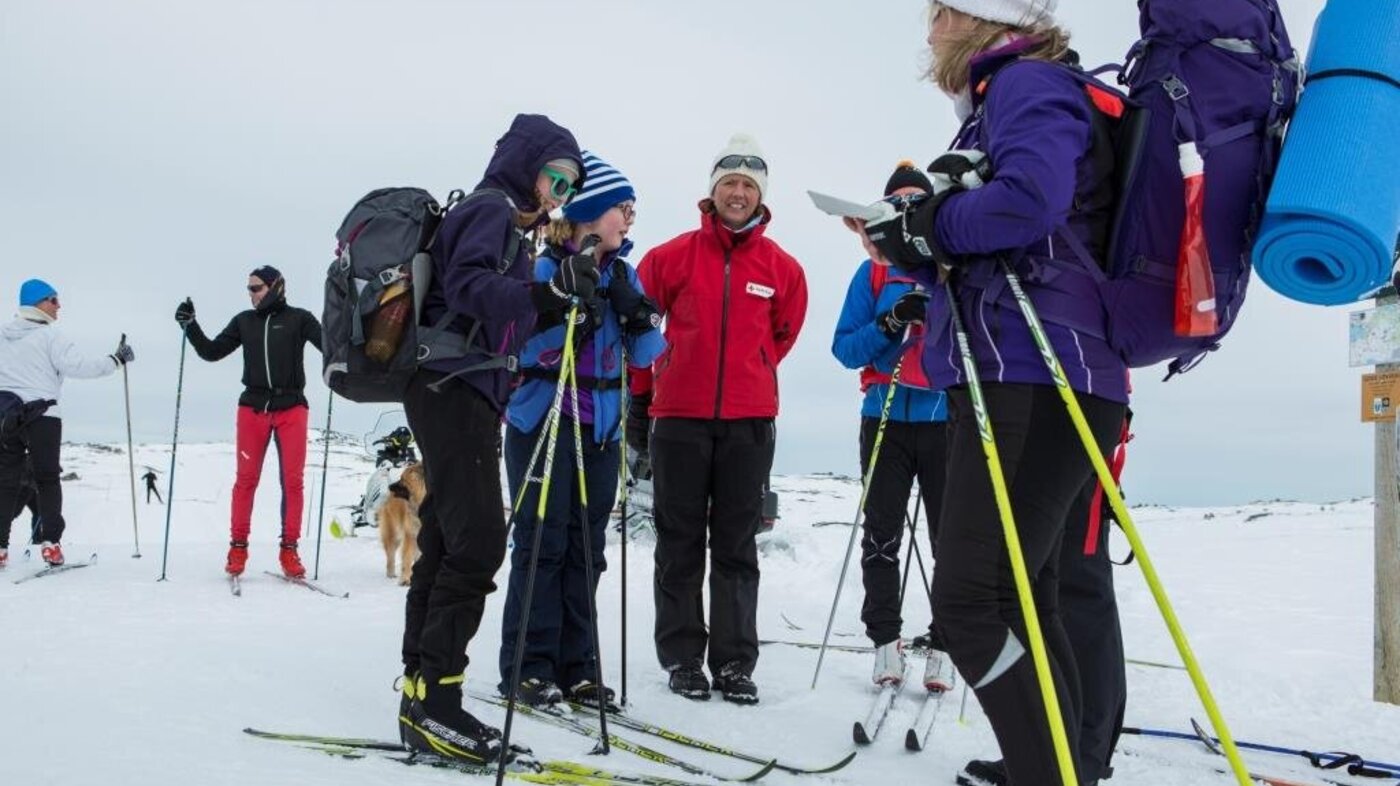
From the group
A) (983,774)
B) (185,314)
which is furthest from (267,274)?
(983,774)

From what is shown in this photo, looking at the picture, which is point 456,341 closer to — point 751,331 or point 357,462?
point 751,331

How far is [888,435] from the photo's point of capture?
499cm

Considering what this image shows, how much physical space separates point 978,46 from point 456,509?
7.21ft

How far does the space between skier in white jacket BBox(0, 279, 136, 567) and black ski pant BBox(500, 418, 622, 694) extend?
6541mm

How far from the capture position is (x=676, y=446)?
463 cm

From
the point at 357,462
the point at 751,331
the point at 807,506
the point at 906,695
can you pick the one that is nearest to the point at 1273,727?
the point at 906,695

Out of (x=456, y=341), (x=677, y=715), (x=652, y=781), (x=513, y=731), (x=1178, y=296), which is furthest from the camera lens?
(x=677, y=715)

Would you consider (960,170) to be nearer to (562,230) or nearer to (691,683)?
(562,230)

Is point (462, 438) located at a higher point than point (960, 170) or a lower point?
lower

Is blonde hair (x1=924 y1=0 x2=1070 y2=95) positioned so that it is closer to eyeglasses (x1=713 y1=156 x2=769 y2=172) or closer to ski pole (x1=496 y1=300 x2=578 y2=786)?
ski pole (x1=496 y1=300 x2=578 y2=786)

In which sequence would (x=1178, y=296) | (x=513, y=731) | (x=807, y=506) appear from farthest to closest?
(x=807, y=506), (x=513, y=731), (x=1178, y=296)

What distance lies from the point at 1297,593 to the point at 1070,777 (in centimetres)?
711

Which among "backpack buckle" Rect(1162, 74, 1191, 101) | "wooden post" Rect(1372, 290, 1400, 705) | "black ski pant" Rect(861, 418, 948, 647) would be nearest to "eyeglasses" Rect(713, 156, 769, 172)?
"black ski pant" Rect(861, 418, 948, 647)

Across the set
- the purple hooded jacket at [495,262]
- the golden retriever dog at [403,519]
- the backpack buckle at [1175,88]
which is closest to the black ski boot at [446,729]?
the purple hooded jacket at [495,262]
